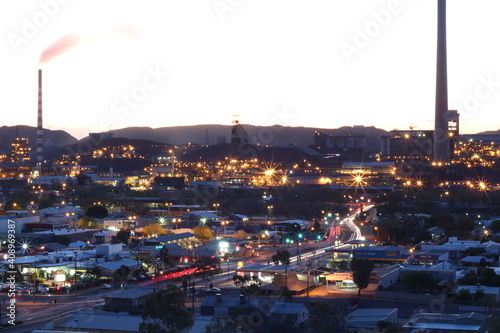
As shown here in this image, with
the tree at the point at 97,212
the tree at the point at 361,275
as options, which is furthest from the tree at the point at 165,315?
the tree at the point at 97,212

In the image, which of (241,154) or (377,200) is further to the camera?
(241,154)

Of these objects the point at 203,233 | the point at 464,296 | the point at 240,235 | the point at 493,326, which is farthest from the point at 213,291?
the point at 240,235

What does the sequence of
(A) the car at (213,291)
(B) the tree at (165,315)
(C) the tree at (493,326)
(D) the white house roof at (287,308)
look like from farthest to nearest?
(A) the car at (213,291) → (D) the white house roof at (287,308) → (B) the tree at (165,315) → (C) the tree at (493,326)

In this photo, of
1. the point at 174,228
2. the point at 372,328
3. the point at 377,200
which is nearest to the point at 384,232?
the point at 174,228

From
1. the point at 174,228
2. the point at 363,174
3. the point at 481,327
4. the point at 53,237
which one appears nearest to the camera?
the point at 481,327

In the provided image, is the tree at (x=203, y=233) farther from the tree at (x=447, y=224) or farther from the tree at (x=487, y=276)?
the tree at (x=487, y=276)

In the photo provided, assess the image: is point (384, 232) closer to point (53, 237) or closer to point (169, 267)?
point (169, 267)
